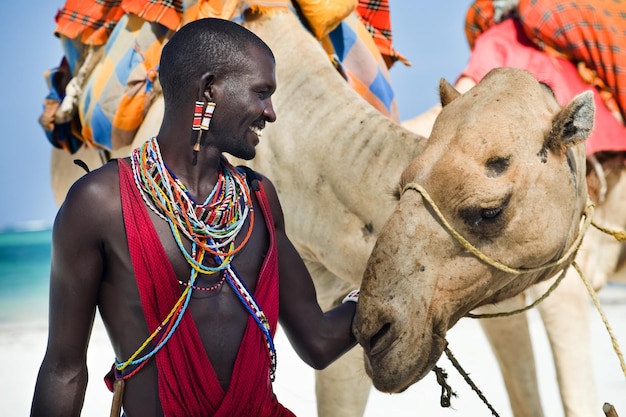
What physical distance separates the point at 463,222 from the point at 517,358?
6.52 feet

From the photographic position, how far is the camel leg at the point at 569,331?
4.15 metres

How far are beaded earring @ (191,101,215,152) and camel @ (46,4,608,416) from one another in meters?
1.01

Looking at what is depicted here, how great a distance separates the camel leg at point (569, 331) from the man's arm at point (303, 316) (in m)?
2.06

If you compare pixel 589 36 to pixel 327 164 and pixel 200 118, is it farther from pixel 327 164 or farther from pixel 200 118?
pixel 200 118

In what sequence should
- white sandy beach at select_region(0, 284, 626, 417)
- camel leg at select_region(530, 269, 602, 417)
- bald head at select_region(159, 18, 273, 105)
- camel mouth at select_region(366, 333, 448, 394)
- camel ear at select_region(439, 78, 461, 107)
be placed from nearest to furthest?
bald head at select_region(159, 18, 273, 105)
camel mouth at select_region(366, 333, 448, 394)
camel ear at select_region(439, 78, 461, 107)
camel leg at select_region(530, 269, 602, 417)
white sandy beach at select_region(0, 284, 626, 417)

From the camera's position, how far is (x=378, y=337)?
85.9 inches

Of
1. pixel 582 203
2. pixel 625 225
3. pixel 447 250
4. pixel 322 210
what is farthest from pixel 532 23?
pixel 447 250

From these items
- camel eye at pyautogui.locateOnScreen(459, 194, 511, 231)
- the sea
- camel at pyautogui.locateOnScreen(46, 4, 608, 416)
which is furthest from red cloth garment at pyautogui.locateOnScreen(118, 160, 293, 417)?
the sea

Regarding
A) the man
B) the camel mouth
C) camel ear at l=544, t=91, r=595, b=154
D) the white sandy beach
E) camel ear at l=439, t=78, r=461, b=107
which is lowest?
the white sandy beach

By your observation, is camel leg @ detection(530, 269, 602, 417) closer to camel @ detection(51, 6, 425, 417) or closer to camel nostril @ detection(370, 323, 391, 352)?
camel @ detection(51, 6, 425, 417)

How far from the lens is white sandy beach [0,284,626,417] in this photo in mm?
6434

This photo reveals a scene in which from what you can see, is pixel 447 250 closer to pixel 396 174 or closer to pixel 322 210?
pixel 396 174

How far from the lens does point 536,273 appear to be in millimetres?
2355

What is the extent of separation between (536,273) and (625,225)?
2.76 meters
